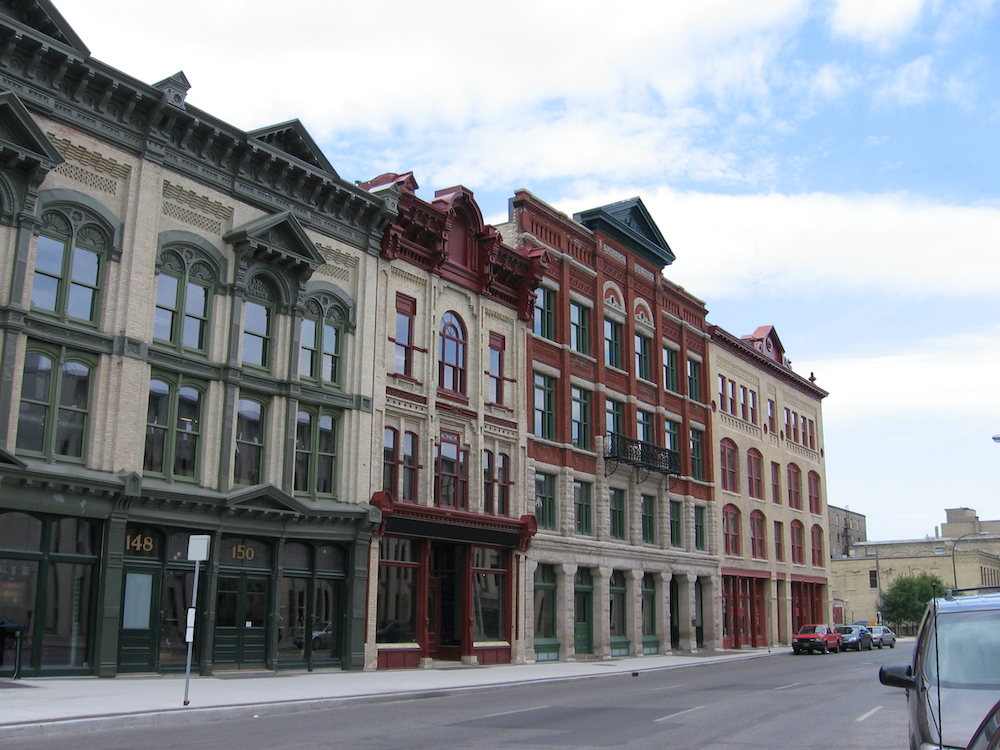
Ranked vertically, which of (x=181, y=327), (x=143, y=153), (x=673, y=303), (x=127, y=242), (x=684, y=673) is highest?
(x=673, y=303)

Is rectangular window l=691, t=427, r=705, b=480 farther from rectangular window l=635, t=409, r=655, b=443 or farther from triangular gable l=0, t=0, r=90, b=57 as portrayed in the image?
triangular gable l=0, t=0, r=90, b=57


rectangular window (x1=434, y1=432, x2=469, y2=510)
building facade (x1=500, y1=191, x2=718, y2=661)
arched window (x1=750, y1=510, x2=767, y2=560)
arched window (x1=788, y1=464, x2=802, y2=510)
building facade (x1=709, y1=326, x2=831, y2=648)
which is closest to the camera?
rectangular window (x1=434, y1=432, x2=469, y2=510)

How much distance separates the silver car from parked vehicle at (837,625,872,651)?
1052mm

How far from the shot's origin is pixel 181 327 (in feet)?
80.1

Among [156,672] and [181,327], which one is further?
[181,327]

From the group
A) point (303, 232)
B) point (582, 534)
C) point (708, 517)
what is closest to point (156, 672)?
point (303, 232)

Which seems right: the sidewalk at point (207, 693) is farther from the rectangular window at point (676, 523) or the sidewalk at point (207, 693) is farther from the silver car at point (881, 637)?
the silver car at point (881, 637)

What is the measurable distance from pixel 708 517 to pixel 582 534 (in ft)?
38.2

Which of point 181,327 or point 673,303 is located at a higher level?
point 673,303

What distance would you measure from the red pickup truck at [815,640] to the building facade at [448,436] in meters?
19.1

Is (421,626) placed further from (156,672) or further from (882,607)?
(882,607)

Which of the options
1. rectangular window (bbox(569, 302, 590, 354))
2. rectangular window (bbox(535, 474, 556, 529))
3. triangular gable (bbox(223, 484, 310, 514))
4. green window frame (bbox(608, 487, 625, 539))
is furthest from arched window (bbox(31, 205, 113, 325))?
green window frame (bbox(608, 487, 625, 539))

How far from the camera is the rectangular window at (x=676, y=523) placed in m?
45.1

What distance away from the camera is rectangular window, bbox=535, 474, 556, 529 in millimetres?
36188
